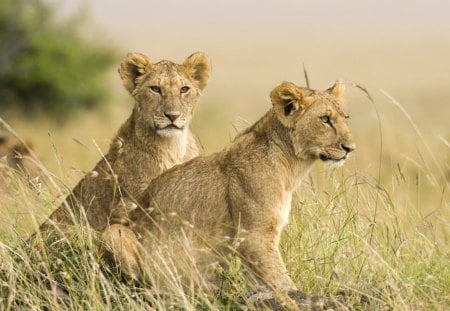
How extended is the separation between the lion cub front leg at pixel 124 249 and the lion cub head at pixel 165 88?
1.31 meters

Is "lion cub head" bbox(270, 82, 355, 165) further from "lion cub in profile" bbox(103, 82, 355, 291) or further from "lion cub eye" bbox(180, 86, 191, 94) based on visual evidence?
"lion cub eye" bbox(180, 86, 191, 94)

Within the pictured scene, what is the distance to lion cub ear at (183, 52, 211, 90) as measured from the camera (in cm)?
789

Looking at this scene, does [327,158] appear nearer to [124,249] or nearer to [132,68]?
[124,249]

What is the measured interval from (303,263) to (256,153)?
2.23 feet

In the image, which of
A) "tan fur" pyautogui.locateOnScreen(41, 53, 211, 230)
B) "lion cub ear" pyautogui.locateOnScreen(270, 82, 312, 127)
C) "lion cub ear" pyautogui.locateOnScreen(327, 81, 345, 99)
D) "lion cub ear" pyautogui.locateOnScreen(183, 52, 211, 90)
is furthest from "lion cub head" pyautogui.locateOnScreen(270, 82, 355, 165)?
"lion cub ear" pyautogui.locateOnScreen(183, 52, 211, 90)

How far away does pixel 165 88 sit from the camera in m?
7.69

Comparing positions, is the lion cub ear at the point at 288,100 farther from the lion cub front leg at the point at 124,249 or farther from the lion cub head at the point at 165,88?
the lion cub head at the point at 165,88

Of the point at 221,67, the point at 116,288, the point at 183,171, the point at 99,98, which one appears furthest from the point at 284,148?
the point at 221,67

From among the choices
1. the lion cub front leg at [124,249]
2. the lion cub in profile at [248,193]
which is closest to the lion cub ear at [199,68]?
the lion cub in profile at [248,193]

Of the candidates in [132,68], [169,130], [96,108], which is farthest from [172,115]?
[96,108]

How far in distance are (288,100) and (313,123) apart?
203 millimetres

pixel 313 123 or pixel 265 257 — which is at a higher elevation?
pixel 313 123

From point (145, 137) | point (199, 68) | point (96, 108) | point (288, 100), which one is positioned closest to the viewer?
point (288, 100)

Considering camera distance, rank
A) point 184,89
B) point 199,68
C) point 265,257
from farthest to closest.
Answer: point 199,68 < point 184,89 < point 265,257
